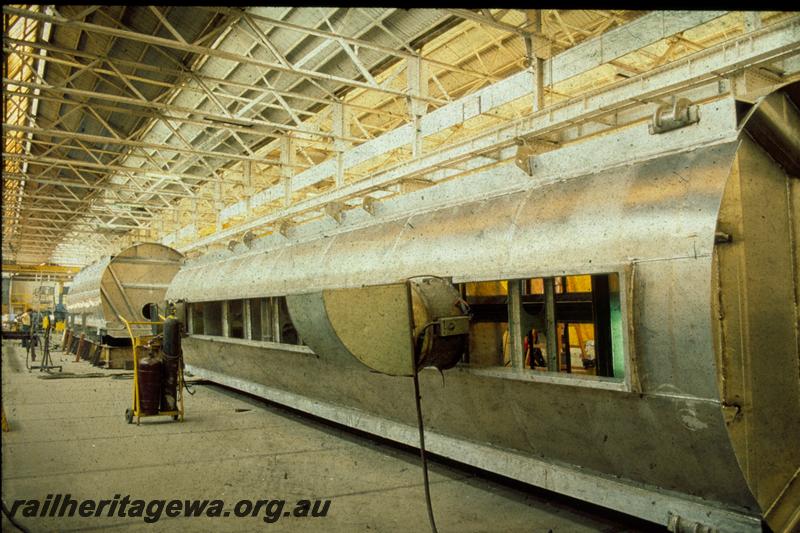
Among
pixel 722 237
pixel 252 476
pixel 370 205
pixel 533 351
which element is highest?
pixel 370 205

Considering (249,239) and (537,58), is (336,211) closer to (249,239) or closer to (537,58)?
(249,239)

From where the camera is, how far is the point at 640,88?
7523 millimetres

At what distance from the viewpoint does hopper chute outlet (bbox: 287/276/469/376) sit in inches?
150

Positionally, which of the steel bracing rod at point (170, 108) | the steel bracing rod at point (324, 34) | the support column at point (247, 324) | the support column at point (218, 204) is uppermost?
the steel bracing rod at point (324, 34)

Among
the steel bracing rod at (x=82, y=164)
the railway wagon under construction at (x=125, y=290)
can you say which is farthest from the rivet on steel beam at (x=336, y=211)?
the steel bracing rod at (x=82, y=164)

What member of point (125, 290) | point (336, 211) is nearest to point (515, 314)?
point (336, 211)

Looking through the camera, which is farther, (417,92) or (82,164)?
(82,164)

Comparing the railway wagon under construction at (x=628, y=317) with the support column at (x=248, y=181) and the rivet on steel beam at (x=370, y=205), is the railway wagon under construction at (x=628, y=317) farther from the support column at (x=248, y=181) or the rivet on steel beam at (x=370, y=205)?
the support column at (x=248, y=181)

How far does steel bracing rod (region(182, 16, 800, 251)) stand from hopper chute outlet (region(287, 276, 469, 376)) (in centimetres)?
321

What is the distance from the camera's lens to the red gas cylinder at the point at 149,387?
301 inches

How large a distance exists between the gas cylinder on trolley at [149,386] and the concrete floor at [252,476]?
293 mm

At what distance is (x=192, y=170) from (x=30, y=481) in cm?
1612

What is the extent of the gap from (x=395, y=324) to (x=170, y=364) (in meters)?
5.24

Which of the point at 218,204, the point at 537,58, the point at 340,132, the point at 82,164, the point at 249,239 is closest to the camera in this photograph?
the point at 537,58
